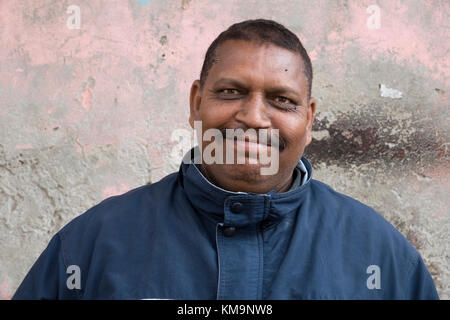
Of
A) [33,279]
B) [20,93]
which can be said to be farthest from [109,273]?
[20,93]

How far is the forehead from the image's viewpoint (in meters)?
1.48

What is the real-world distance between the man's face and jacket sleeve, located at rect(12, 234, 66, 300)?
0.54 metres

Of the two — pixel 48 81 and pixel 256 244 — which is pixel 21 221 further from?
pixel 256 244

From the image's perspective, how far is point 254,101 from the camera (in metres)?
1.47

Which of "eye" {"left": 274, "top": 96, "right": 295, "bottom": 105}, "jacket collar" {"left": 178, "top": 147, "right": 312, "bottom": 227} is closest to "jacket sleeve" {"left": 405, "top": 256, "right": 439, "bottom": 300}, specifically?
"jacket collar" {"left": 178, "top": 147, "right": 312, "bottom": 227}

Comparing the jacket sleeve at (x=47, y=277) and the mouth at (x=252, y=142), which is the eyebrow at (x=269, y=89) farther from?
the jacket sleeve at (x=47, y=277)

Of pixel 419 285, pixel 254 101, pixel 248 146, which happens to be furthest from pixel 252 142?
pixel 419 285

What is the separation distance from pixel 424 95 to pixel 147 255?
1768mm

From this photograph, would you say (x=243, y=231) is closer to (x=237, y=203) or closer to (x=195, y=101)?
(x=237, y=203)

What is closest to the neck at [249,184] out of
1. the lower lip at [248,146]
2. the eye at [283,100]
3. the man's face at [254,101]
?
the man's face at [254,101]

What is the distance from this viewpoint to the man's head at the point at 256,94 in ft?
4.83

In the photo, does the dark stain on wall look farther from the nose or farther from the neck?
the nose
